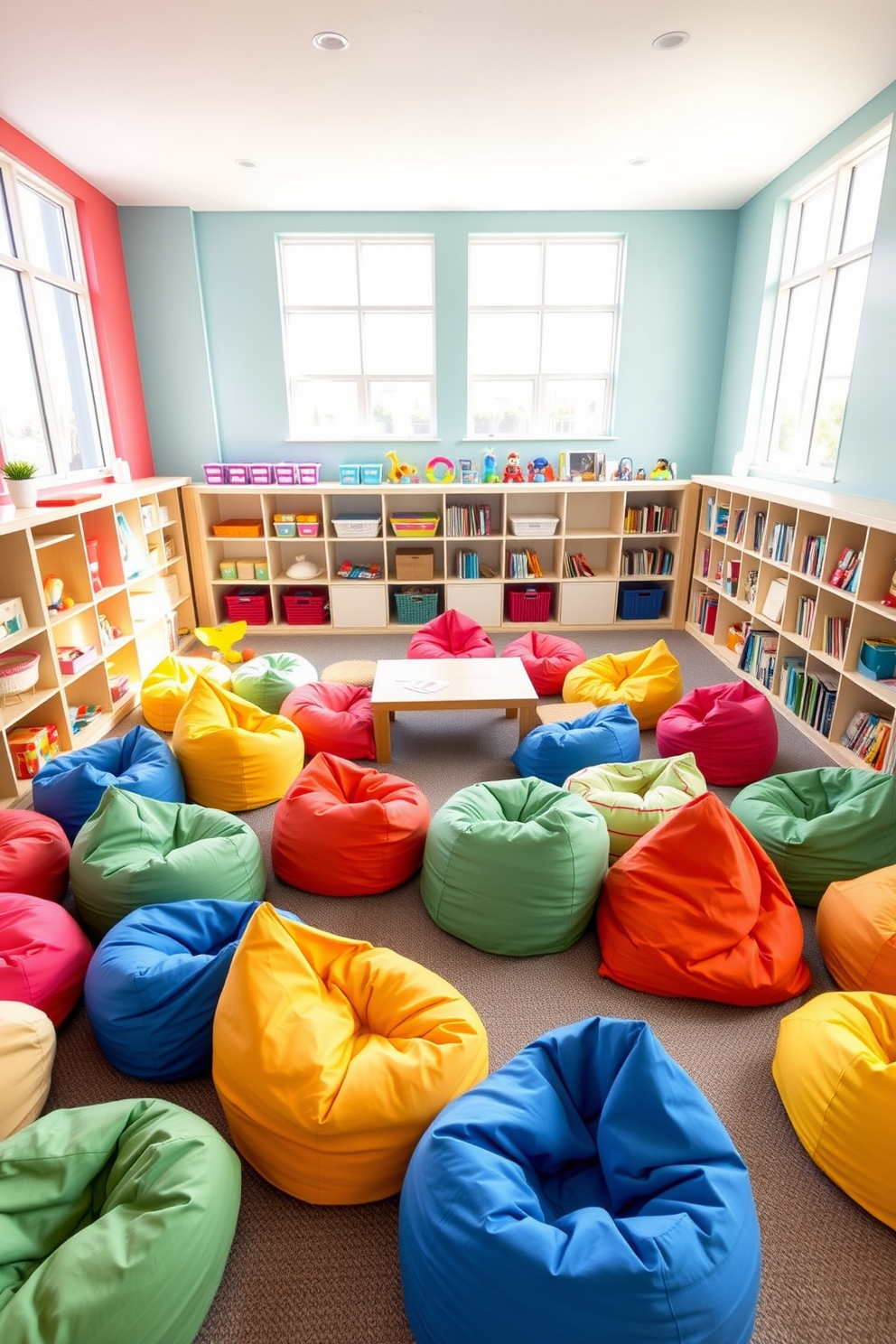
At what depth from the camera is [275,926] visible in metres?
1.75

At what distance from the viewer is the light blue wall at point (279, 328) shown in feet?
18.5

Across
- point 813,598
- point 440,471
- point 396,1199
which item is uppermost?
point 440,471

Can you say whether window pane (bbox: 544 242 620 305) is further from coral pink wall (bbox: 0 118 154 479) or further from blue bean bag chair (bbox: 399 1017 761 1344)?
blue bean bag chair (bbox: 399 1017 761 1344)

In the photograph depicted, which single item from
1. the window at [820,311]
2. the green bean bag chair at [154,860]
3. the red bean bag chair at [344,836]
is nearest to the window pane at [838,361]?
the window at [820,311]

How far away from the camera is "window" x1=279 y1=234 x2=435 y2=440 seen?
5828 millimetres

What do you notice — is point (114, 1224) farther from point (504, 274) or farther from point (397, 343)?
point (504, 274)

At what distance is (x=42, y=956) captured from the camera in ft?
6.60

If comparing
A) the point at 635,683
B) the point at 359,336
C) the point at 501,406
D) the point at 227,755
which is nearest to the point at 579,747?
the point at 635,683

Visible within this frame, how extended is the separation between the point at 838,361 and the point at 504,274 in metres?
2.72

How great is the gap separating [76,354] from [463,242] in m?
3.03

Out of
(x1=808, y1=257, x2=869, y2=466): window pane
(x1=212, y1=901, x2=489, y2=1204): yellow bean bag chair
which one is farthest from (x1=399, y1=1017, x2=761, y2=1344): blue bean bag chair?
(x1=808, y1=257, x2=869, y2=466): window pane

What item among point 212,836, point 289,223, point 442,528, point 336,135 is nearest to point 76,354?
point 289,223

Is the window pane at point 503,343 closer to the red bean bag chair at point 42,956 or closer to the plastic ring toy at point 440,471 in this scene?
the plastic ring toy at point 440,471

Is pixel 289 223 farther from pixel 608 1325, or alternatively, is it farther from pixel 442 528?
pixel 608 1325
